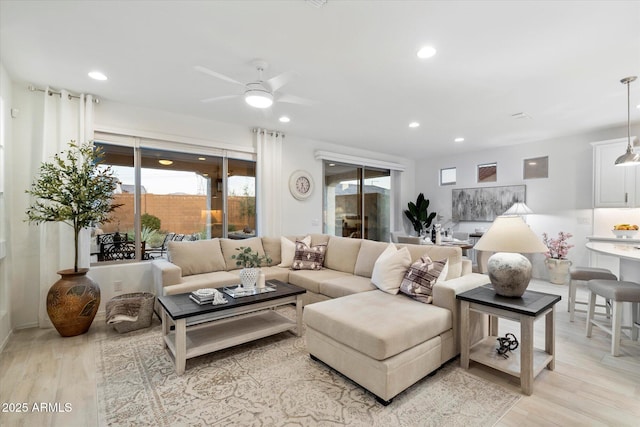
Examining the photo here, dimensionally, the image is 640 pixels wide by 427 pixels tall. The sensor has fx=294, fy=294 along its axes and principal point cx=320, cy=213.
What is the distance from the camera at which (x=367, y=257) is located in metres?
3.75

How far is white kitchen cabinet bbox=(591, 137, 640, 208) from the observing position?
14.8 feet

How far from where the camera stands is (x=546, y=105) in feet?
12.6

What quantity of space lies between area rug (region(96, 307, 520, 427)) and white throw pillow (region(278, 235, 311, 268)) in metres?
1.77

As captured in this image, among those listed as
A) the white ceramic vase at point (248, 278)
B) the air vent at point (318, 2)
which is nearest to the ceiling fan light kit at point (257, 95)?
the air vent at point (318, 2)

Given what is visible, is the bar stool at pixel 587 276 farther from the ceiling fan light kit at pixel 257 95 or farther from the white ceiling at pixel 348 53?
the ceiling fan light kit at pixel 257 95

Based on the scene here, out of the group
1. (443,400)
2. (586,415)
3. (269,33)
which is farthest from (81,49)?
(586,415)

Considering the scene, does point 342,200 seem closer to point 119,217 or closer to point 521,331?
point 119,217

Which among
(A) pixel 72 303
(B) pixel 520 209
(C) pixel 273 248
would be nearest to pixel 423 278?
(C) pixel 273 248

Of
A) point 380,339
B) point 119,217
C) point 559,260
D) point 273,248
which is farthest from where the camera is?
point 559,260

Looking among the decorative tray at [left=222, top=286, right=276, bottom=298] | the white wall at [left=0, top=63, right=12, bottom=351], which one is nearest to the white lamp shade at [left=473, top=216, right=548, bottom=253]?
the decorative tray at [left=222, top=286, right=276, bottom=298]

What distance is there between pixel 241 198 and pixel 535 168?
5715 mm

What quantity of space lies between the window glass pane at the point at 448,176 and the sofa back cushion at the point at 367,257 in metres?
4.25

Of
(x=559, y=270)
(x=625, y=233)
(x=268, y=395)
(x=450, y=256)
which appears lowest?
(x=268, y=395)

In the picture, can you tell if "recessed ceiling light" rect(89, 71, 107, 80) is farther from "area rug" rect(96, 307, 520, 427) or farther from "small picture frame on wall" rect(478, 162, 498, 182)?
"small picture frame on wall" rect(478, 162, 498, 182)
